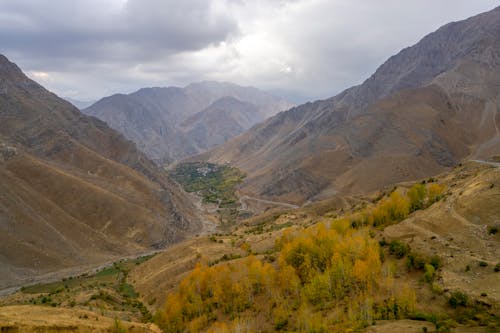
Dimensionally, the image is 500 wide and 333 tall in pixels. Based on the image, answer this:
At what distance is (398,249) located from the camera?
130ft

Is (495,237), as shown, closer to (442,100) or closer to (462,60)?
(442,100)

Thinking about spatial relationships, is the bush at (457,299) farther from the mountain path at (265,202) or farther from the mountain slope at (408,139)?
the mountain path at (265,202)

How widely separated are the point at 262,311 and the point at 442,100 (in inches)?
6354

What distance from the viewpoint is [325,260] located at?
140 ft

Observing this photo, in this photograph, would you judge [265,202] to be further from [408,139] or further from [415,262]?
[415,262]

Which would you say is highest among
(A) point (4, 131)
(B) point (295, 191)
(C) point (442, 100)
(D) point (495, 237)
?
(A) point (4, 131)

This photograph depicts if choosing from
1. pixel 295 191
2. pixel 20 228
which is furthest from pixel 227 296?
pixel 295 191

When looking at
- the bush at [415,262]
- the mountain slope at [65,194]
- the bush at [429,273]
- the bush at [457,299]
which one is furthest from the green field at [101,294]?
the bush at [457,299]

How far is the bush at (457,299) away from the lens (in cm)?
3102

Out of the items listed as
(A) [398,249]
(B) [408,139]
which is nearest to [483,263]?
(A) [398,249]

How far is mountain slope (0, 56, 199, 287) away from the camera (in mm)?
87062

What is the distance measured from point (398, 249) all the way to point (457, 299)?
346 inches

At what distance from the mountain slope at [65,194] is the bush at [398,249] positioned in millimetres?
68257

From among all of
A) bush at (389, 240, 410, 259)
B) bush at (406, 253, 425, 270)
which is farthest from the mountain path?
bush at (406, 253, 425, 270)
